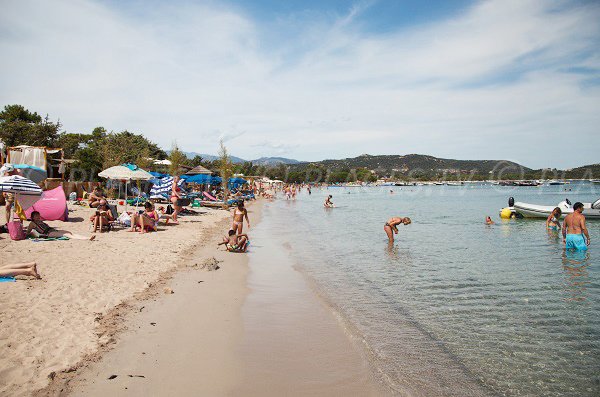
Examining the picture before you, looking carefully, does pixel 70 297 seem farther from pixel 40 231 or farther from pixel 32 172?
pixel 32 172

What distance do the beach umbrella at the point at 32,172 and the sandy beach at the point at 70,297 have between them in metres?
5.92

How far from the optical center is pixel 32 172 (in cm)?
1446

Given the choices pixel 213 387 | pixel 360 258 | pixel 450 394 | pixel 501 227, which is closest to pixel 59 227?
pixel 360 258

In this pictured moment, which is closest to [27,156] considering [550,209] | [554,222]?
[554,222]

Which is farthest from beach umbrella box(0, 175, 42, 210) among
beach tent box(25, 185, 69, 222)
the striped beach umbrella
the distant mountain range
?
the distant mountain range

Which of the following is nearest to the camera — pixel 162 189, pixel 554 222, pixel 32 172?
pixel 32 172

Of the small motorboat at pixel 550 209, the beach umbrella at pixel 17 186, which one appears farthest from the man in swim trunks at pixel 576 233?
the beach umbrella at pixel 17 186

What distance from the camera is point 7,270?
608 cm

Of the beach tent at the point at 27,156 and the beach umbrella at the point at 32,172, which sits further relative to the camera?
the beach tent at the point at 27,156

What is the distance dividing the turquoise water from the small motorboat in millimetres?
9754

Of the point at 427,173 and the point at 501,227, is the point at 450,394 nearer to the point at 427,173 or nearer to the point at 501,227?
the point at 501,227

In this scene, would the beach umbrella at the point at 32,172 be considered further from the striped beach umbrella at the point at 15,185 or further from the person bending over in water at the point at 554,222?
the person bending over in water at the point at 554,222

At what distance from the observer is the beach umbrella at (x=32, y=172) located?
1394 centimetres

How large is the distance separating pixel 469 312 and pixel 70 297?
6.41 m
